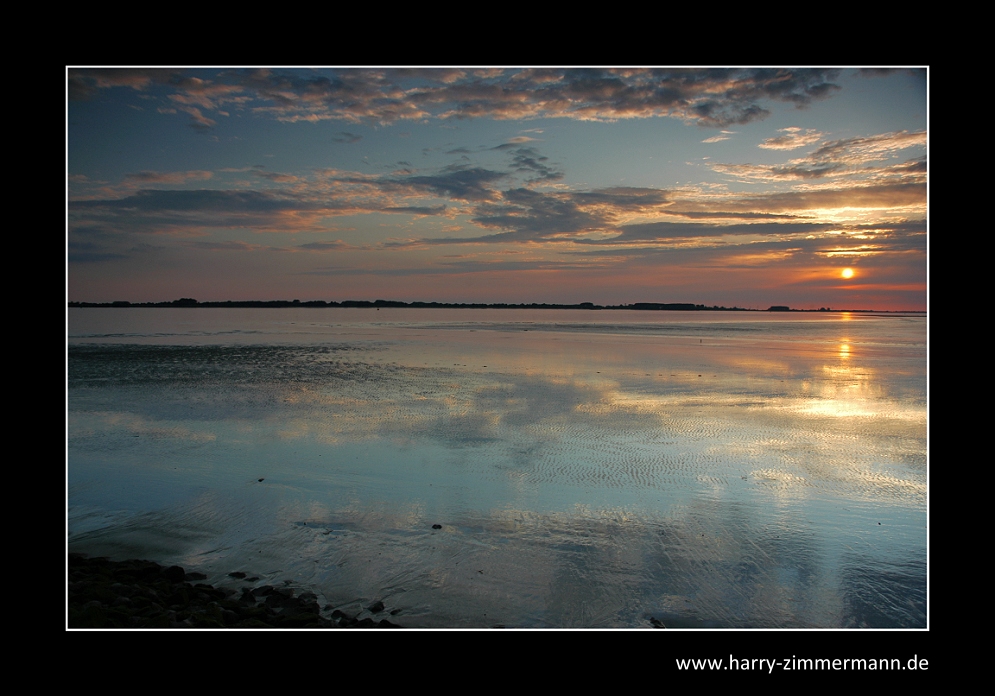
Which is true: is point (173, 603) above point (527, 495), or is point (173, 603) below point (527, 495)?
below

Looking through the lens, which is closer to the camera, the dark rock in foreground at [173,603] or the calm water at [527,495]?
the dark rock in foreground at [173,603]

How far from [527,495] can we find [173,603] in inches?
168

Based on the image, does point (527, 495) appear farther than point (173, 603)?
Yes

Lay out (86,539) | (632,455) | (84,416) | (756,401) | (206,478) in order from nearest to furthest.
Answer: (86,539) < (206,478) < (632,455) < (84,416) < (756,401)

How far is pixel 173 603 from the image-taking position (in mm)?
5180

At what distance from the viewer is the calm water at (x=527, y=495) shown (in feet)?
17.8

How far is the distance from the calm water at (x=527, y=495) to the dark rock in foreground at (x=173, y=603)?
262 mm

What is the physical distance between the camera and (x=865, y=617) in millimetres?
5078

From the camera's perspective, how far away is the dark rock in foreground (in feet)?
15.7

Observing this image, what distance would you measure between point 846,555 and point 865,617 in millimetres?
1124
